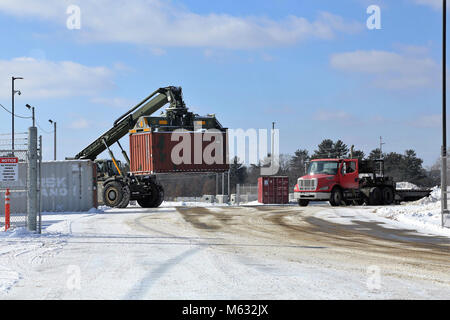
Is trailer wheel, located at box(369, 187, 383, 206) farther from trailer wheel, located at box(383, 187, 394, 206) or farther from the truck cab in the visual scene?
trailer wheel, located at box(383, 187, 394, 206)

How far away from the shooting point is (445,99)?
24641mm

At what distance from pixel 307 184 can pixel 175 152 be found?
8677 mm

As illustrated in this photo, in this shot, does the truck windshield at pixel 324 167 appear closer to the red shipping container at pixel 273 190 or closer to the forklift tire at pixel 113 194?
the red shipping container at pixel 273 190

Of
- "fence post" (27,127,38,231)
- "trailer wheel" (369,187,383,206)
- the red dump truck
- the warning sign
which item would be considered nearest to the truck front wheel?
the red dump truck

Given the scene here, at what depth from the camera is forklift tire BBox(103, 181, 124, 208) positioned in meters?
30.3

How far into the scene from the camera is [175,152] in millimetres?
29641

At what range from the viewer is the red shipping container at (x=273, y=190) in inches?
1642

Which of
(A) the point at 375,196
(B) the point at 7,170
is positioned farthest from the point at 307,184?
(B) the point at 7,170

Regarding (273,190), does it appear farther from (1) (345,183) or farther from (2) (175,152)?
(2) (175,152)

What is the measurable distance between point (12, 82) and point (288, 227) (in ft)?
106

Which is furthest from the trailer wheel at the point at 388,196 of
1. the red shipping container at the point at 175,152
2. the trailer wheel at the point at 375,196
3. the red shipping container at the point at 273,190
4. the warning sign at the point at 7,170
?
the warning sign at the point at 7,170

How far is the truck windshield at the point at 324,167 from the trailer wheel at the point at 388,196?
12.1 ft
